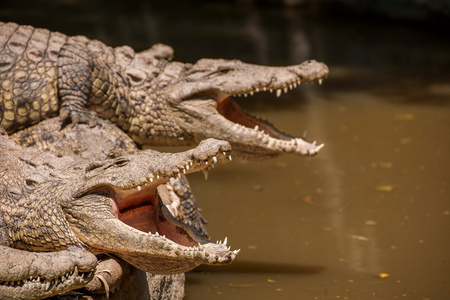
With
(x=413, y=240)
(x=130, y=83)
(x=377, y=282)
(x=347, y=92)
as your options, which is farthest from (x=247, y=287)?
(x=347, y=92)

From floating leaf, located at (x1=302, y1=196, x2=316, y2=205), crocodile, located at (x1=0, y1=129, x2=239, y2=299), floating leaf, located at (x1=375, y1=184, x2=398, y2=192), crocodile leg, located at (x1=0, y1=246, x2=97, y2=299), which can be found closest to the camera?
crocodile leg, located at (x1=0, y1=246, x2=97, y2=299)

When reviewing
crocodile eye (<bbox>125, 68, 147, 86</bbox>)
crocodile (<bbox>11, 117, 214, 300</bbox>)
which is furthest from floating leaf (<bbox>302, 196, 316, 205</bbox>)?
crocodile eye (<bbox>125, 68, 147, 86</bbox>)

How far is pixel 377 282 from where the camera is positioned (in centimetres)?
438

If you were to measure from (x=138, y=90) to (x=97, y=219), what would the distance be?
7.16 feet

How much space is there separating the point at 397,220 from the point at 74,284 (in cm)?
321

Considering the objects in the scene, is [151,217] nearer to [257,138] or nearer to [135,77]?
[257,138]

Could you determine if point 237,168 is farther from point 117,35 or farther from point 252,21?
point 252,21

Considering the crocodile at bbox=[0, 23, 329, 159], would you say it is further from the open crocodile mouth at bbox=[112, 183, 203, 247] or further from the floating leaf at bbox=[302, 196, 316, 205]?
the open crocodile mouth at bbox=[112, 183, 203, 247]

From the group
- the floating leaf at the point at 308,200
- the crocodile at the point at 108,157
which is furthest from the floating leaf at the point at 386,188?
the crocodile at the point at 108,157

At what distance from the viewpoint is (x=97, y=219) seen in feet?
9.75

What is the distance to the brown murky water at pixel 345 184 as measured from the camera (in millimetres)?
4465

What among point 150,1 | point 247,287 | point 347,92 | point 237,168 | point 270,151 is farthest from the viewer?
point 150,1

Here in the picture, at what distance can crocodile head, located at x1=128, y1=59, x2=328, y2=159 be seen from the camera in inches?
185

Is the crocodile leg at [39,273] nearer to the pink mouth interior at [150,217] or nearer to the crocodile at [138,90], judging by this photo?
the pink mouth interior at [150,217]
